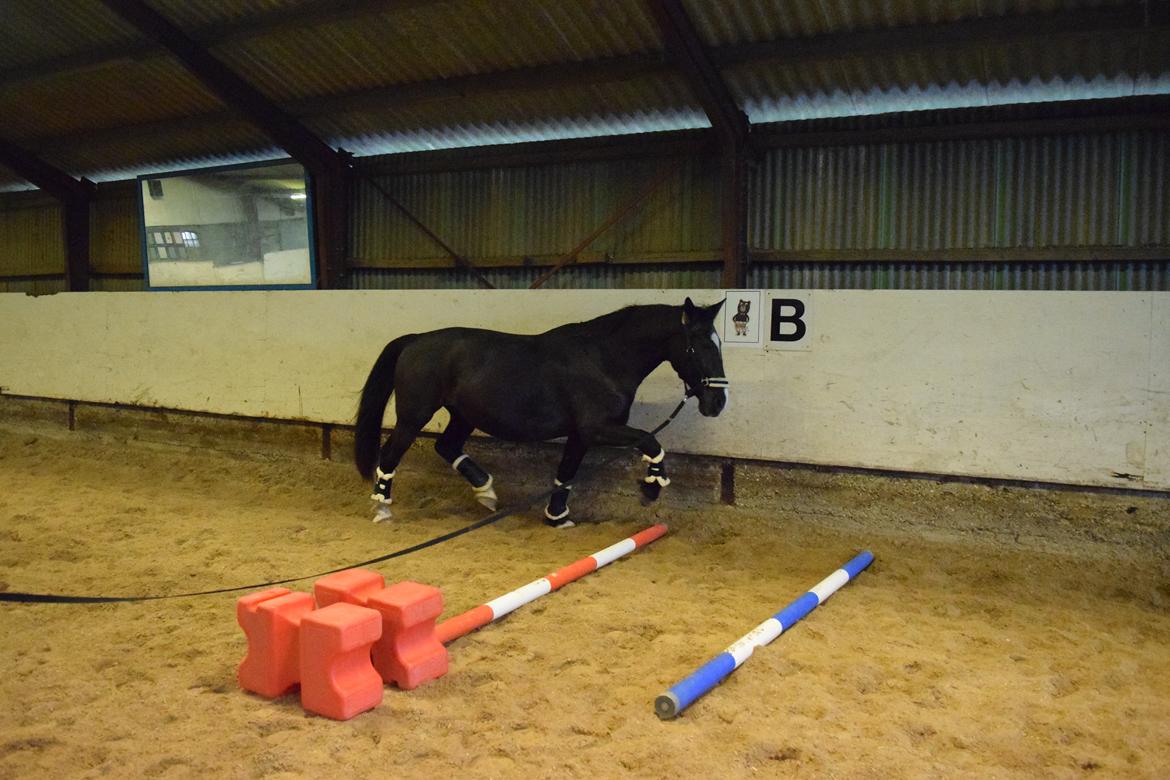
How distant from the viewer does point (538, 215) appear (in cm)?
761

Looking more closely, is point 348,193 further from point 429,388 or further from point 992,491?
point 992,491

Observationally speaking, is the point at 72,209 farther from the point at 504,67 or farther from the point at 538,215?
the point at 504,67

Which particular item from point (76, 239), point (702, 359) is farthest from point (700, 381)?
point (76, 239)

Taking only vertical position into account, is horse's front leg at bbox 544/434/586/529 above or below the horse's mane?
below

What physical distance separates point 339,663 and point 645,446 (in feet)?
7.38

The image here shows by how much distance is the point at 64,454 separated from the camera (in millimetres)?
6832

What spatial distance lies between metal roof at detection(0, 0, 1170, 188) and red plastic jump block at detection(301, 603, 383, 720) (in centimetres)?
498

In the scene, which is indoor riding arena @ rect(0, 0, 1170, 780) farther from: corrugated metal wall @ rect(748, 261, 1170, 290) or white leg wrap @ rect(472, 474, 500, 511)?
white leg wrap @ rect(472, 474, 500, 511)

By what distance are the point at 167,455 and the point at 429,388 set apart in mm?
3344

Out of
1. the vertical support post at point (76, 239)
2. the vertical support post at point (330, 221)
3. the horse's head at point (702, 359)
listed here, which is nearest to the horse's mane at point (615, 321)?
the horse's head at point (702, 359)

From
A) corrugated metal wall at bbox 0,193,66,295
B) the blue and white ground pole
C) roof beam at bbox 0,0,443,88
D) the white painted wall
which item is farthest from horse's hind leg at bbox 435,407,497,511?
corrugated metal wall at bbox 0,193,66,295

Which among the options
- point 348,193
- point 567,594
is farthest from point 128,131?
point 567,594

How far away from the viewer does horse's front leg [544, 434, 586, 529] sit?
15.0 ft

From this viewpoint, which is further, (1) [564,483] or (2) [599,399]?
(1) [564,483]
